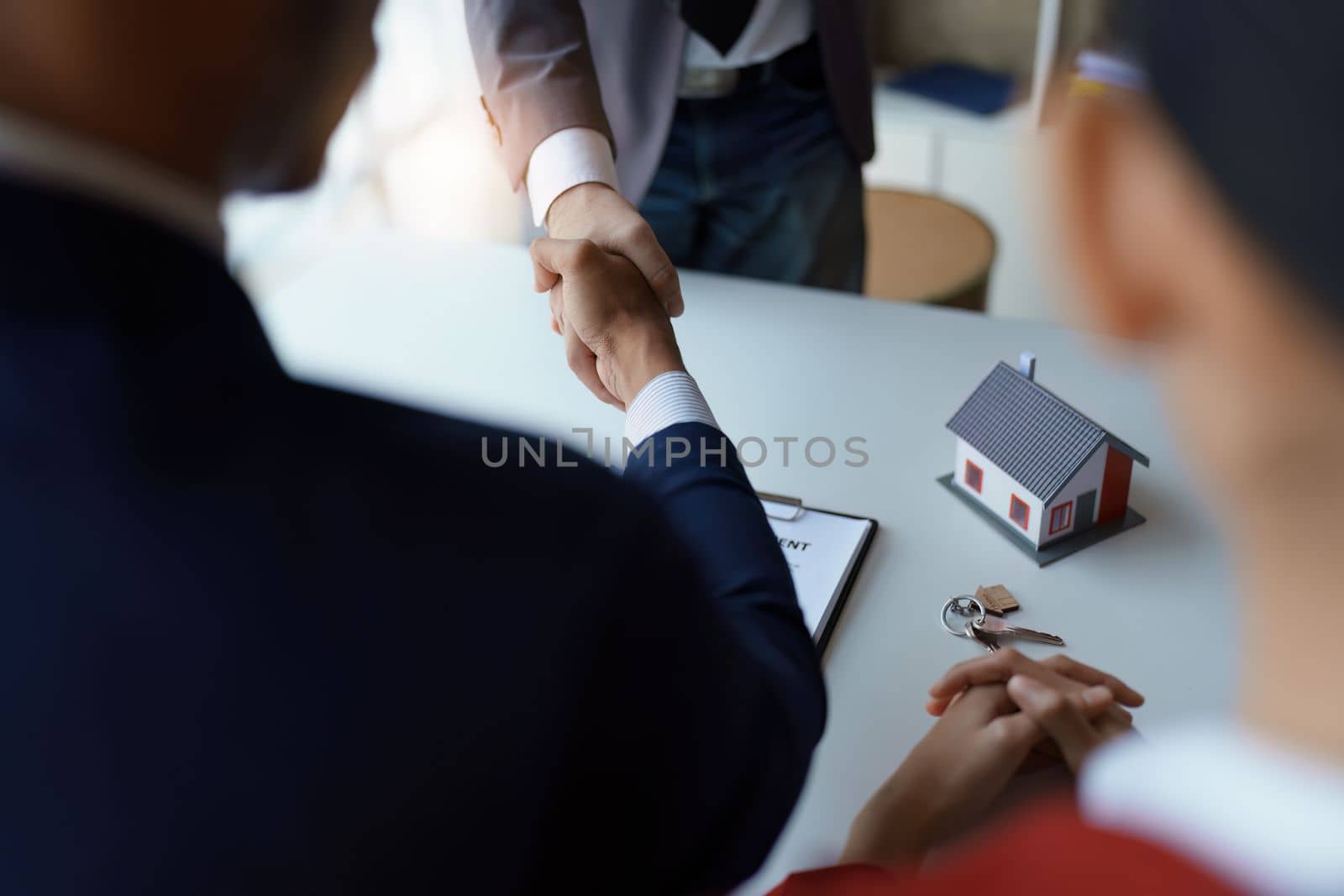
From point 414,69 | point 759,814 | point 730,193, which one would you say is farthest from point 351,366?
point 414,69

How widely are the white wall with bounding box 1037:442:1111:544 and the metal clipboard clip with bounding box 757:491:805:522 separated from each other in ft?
0.82

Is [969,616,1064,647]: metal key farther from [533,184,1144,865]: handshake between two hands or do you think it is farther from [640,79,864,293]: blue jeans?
[640,79,864,293]: blue jeans

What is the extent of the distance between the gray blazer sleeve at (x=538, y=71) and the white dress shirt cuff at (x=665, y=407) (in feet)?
1.96

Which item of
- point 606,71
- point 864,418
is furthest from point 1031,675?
point 606,71

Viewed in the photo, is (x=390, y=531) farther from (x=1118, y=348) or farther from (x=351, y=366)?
(x=351, y=366)

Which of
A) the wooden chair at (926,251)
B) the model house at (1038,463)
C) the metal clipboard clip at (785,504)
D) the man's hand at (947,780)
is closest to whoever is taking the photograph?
the man's hand at (947,780)

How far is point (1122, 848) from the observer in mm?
344

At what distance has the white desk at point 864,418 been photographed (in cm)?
99

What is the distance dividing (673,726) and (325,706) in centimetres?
19

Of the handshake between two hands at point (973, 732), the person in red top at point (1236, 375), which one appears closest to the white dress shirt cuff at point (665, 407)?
the handshake between two hands at point (973, 732)

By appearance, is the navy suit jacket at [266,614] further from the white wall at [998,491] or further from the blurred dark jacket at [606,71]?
the blurred dark jacket at [606,71]

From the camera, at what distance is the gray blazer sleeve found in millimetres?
1522

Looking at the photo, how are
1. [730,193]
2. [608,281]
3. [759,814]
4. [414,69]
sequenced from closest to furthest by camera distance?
1. [759,814]
2. [608,281]
3. [730,193]
4. [414,69]

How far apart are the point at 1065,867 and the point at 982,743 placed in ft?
1.78
